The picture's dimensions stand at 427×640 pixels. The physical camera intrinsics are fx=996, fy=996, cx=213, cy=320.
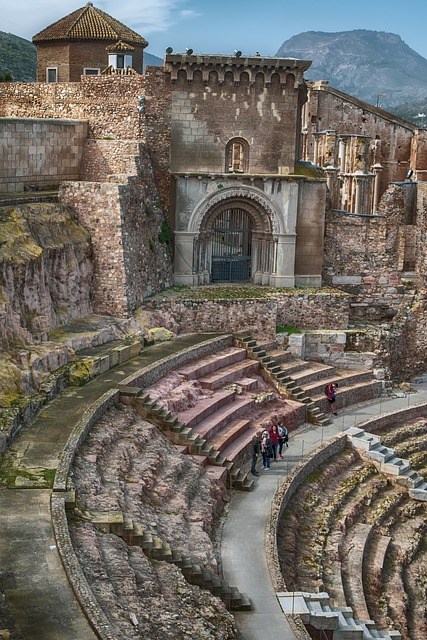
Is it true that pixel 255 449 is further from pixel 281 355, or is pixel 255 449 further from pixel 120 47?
pixel 120 47

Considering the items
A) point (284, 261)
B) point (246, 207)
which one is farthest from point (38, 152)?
point (284, 261)

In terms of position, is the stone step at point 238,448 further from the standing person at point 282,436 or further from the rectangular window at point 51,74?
the rectangular window at point 51,74

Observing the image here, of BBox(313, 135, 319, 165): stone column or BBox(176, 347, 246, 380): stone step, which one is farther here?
BBox(313, 135, 319, 165): stone column

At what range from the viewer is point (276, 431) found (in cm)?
2530

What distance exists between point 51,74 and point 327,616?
28.5 m

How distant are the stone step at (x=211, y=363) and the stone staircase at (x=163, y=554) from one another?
8.85 meters

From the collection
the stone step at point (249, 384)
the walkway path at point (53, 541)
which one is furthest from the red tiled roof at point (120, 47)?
the stone step at point (249, 384)

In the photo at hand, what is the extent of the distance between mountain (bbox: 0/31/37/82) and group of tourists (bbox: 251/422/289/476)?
1711 inches

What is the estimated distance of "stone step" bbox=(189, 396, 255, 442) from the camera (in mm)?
24172

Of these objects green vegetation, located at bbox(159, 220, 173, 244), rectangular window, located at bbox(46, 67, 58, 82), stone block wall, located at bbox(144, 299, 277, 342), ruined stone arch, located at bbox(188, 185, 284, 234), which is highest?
rectangular window, located at bbox(46, 67, 58, 82)

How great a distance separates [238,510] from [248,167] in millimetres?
13831

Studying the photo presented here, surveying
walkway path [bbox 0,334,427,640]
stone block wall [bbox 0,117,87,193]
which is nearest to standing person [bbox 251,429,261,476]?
walkway path [bbox 0,334,427,640]

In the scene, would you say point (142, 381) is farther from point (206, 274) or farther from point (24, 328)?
point (206, 274)

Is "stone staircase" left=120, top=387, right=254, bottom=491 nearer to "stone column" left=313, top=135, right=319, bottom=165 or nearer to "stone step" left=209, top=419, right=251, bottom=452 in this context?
"stone step" left=209, top=419, right=251, bottom=452
